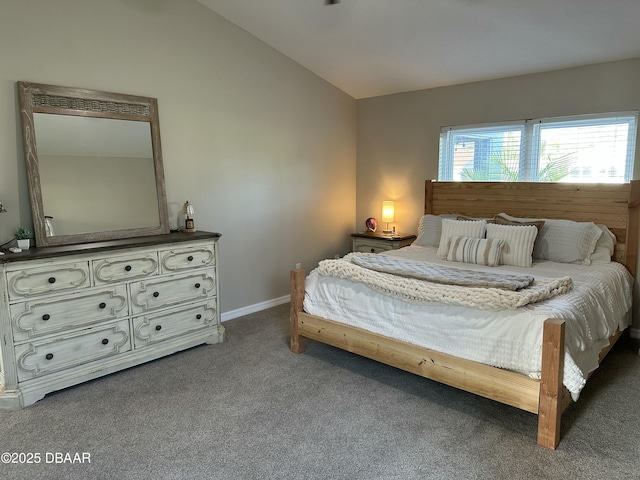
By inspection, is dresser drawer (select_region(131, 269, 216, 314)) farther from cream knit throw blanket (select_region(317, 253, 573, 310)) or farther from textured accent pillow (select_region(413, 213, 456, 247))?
textured accent pillow (select_region(413, 213, 456, 247))

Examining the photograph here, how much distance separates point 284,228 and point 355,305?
1.88m

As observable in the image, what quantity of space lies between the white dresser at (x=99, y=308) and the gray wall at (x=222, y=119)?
1.77 ft

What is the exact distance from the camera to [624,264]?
140 inches

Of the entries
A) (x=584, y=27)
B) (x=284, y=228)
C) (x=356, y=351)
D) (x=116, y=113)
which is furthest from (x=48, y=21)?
(x=584, y=27)

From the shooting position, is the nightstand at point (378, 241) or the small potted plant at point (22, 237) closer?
the small potted plant at point (22, 237)

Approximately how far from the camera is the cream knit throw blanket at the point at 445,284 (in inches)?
93.7

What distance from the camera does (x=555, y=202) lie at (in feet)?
12.7

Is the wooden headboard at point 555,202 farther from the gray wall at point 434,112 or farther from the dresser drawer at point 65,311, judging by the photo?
the dresser drawer at point 65,311

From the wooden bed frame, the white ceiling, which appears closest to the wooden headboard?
the wooden bed frame

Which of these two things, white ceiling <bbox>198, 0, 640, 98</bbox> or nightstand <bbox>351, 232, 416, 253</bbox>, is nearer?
white ceiling <bbox>198, 0, 640, 98</bbox>

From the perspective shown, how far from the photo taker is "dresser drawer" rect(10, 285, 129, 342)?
102 inches

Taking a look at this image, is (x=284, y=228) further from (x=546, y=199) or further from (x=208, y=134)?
(x=546, y=199)

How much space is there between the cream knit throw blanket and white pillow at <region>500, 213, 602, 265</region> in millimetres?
877

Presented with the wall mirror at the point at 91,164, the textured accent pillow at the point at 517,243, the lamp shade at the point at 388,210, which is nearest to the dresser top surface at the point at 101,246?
the wall mirror at the point at 91,164
